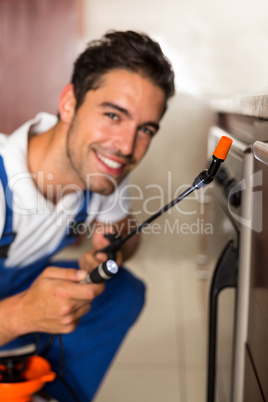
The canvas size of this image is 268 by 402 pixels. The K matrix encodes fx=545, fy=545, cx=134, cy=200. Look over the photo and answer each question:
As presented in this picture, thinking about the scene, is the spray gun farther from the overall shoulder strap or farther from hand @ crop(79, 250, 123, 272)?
the overall shoulder strap

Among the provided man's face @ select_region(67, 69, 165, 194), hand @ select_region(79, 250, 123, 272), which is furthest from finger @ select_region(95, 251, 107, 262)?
man's face @ select_region(67, 69, 165, 194)

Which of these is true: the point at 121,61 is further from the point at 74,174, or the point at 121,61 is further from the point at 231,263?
the point at 231,263

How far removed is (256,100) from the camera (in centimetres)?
58

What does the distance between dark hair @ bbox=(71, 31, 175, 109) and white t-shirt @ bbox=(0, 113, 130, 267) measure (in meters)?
0.08

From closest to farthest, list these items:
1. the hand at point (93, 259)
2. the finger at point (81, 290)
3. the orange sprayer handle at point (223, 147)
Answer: the orange sprayer handle at point (223, 147) → the finger at point (81, 290) → the hand at point (93, 259)

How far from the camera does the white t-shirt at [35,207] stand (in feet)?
2.64

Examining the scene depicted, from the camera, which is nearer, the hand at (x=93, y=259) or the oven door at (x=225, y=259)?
the oven door at (x=225, y=259)

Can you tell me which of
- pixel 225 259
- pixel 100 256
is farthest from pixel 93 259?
→ pixel 225 259

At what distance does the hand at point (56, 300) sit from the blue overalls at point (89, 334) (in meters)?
0.13

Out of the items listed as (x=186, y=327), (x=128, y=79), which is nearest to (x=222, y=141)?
(x=128, y=79)

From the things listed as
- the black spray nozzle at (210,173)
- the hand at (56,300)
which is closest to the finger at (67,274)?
the hand at (56,300)

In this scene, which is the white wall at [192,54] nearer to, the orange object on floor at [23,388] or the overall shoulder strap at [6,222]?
the overall shoulder strap at [6,222]

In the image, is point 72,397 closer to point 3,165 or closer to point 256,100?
point 3,165

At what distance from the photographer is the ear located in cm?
80
